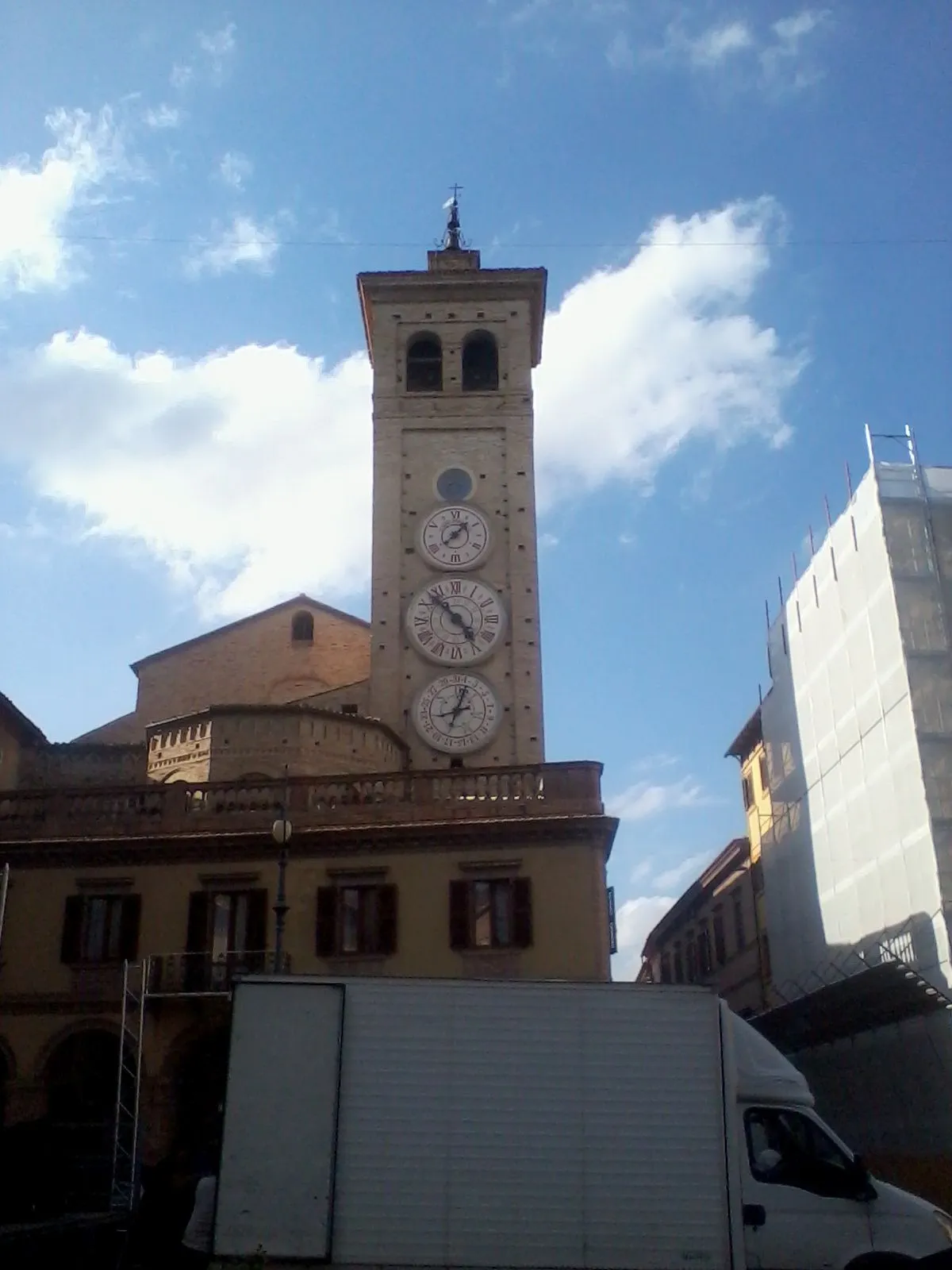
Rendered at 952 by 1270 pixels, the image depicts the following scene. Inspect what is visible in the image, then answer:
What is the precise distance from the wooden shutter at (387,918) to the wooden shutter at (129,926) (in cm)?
477

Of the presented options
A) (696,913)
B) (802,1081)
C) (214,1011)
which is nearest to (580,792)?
(214,1011)

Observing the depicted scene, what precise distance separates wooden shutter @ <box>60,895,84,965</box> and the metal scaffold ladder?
1230mm

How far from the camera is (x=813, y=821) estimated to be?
31.0m

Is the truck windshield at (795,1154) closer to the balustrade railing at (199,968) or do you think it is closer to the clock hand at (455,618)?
the balustrade railing at (199,968)

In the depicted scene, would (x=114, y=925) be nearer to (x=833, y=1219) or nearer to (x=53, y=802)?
(x=53, y=802)

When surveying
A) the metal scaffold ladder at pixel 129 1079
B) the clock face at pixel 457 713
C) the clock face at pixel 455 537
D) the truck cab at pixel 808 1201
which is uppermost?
the clock face at pixel 455 537

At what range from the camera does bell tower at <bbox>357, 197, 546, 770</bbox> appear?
34.5m

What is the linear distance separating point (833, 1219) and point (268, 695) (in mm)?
27551

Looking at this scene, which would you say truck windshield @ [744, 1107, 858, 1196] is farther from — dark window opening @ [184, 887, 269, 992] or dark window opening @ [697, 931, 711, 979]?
dark window opening @ [697, 931, 711, 979]

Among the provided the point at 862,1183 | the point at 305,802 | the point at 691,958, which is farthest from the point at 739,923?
the point at 862,1183

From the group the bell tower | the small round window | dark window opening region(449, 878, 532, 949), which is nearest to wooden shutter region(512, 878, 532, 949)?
dark window opening region(449, 878, 532, 949)

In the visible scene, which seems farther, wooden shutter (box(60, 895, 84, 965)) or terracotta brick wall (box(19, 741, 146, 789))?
terracotta brick wall (box(19, 741, 146, 789))

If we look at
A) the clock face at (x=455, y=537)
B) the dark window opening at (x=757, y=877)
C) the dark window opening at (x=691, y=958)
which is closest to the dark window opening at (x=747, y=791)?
the dark window opening at (x=757, y=877)

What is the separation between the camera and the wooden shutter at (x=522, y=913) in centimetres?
2434
